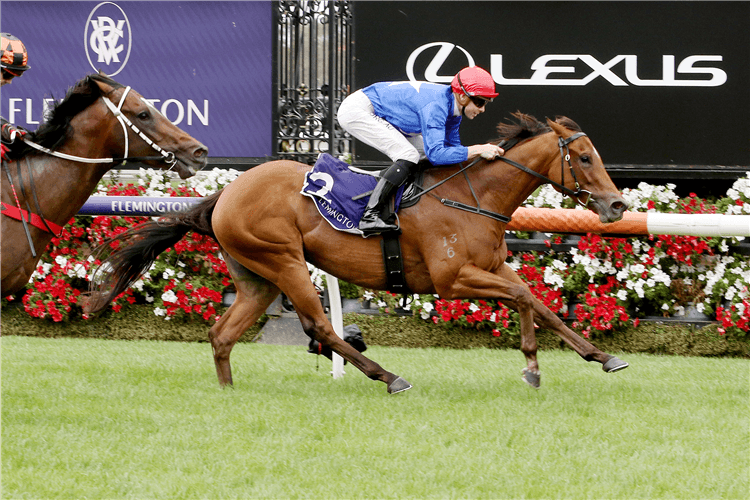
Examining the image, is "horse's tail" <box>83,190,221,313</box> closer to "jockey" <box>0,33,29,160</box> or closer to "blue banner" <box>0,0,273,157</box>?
"jockey" <box>0,33,29,160</box>

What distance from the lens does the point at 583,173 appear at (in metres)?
5.09

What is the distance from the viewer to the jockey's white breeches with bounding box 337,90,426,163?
210 inches

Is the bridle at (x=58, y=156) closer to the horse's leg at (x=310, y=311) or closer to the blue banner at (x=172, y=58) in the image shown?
the horse's leg at (x=310, y=311)

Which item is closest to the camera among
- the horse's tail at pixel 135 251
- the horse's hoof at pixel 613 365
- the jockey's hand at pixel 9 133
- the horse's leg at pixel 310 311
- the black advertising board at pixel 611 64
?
the jockey's hand at pixel 9 133

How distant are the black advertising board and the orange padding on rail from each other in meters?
1.45


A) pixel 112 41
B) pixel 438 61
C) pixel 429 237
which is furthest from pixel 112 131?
pixel 112 41

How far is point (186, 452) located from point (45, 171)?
1.90 meters

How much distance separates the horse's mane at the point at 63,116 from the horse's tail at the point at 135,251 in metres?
0.96

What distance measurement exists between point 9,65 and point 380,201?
7.03 ft

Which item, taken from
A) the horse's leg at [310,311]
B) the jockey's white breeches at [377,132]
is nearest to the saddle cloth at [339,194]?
the jockey's white breeches at [377,132]

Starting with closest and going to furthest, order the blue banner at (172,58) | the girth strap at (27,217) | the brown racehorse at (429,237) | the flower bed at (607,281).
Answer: the girth strap at (27,217), the brown racehorse at (429,237), the flower bed at (607,281), the blue banner at (172,58)

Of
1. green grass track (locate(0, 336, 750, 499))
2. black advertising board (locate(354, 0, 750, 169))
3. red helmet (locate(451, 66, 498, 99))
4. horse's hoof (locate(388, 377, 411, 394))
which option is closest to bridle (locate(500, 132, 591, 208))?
red helmet (locate(451, 66, 498, 99))

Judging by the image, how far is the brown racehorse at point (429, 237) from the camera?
5.08 m

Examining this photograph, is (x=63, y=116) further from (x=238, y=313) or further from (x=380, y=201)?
(x=380, y=201)
